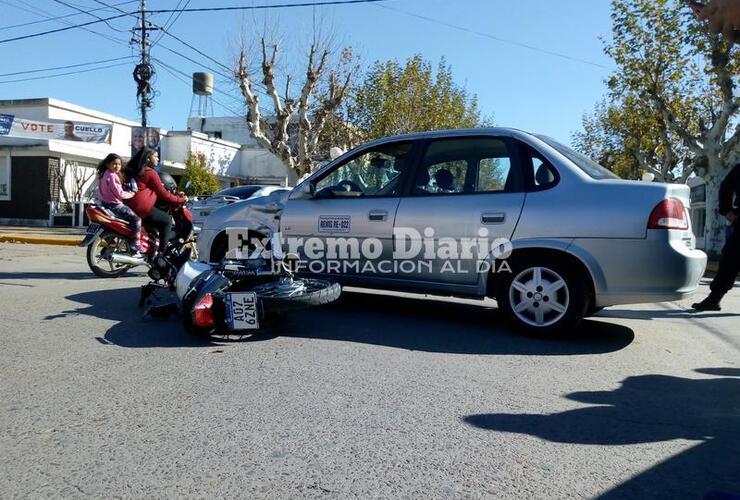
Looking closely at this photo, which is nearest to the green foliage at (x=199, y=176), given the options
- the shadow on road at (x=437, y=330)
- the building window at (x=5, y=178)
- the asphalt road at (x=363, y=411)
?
the building window at (x=5, y=178)

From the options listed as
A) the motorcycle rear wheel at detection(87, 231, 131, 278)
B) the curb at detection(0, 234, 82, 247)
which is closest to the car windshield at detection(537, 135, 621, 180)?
the motorcycle rear wheel at detection(87, 231, 131, 278)

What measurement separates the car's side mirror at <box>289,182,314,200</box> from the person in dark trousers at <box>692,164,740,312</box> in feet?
14.8

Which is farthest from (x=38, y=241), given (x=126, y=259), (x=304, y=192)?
(x=304, y=192)

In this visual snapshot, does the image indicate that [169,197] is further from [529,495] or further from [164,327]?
[529,495]

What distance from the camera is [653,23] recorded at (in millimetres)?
20406

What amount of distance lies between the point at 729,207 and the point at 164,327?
6.10 meters

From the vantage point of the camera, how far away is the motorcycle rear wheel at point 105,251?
8289 millimetres

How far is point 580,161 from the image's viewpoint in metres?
5.35

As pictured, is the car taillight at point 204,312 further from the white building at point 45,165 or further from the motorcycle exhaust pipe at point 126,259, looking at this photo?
the white building at point 45,165

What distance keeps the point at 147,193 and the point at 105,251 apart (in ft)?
3.61

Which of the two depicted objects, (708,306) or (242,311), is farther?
(708,306)

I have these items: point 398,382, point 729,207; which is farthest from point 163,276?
point 729,207

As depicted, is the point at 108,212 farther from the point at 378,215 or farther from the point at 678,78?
the point at 678,78

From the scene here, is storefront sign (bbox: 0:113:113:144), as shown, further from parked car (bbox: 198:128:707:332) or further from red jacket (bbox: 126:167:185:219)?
parked car (bbox: 198:128:707:332)
